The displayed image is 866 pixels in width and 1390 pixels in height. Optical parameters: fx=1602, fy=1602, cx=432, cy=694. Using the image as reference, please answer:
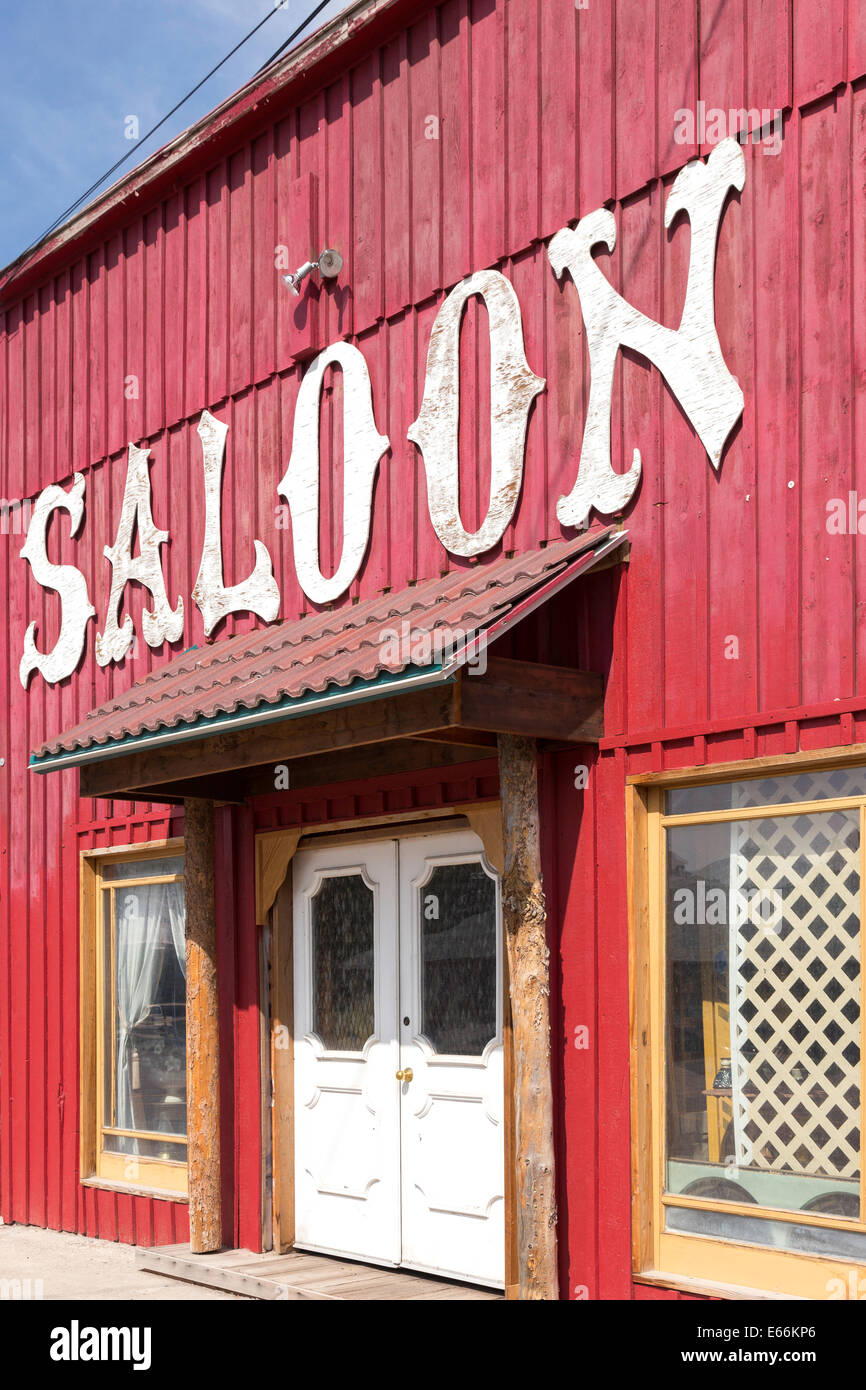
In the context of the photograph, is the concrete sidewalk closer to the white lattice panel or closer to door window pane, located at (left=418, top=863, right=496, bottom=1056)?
door window pane, located at (left=418, top=863, right=496, bottom=1056)

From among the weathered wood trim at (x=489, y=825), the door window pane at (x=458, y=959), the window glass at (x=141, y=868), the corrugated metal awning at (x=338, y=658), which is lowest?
the door window pane at (x=458, y=959)

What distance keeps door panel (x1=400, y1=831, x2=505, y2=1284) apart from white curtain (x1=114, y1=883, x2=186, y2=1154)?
2438mm

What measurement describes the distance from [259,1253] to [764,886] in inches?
166

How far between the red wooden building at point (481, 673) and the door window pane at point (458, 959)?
25mm

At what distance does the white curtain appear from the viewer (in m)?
10.5

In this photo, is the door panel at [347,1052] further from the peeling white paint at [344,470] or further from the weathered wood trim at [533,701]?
the weathered wood trim at [533,701]

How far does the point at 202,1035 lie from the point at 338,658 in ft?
10.1

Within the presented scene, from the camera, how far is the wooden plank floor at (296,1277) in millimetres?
7816

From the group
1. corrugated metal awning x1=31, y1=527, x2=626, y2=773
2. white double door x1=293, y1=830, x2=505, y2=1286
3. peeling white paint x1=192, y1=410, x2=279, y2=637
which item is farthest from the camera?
peeling white paint x1=192, y1=410, x2=279, y2=637

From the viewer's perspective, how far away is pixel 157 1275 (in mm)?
9078

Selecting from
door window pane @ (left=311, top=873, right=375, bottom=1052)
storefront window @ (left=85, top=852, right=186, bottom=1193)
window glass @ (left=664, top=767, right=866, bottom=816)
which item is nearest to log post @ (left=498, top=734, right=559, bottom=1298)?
window glass @ (left=664, top=767, right=866, bottom=816)

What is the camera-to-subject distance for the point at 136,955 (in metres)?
10.7

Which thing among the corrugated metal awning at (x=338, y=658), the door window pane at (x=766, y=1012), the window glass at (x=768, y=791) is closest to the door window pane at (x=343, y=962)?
the corrugated metal awning at (x=338, y=658)

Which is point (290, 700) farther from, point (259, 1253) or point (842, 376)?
point (259, 1253)
